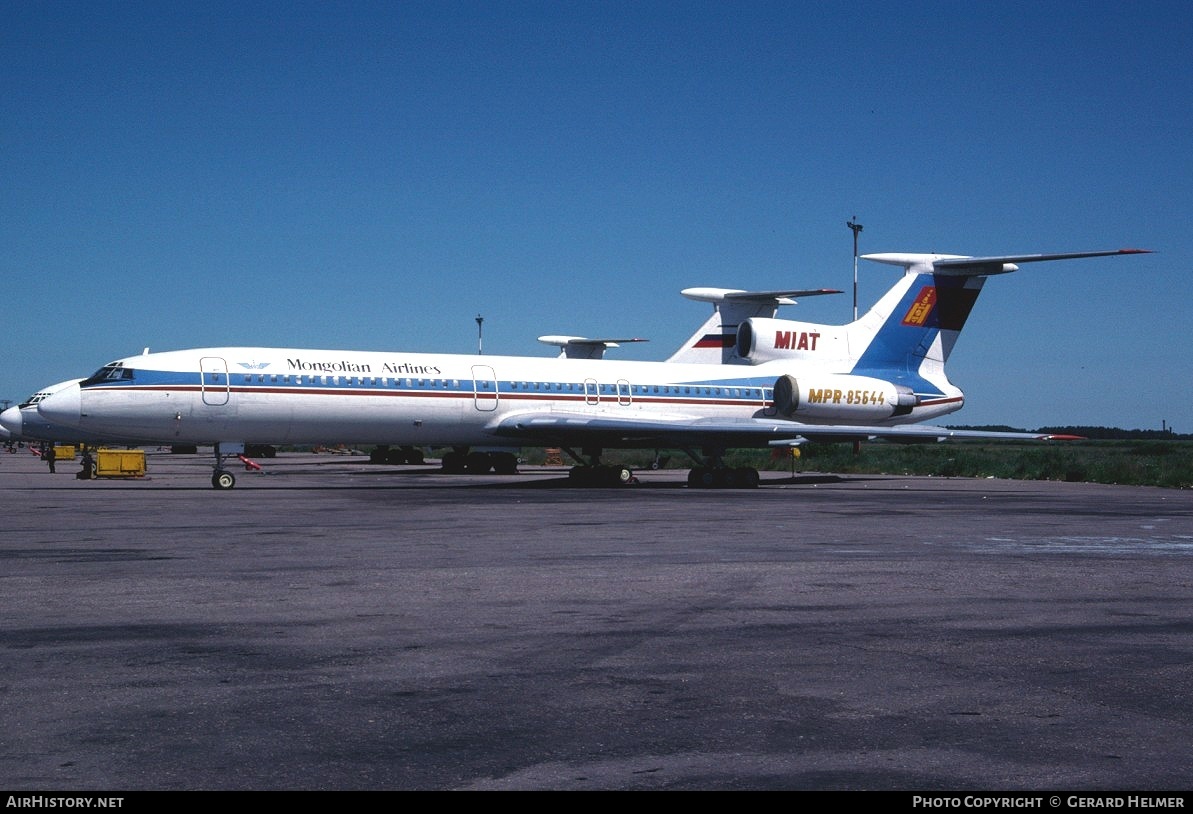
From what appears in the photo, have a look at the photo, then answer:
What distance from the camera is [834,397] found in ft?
118

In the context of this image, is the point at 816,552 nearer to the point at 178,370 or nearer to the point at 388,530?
the point at 388,530

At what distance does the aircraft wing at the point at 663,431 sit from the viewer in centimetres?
3281

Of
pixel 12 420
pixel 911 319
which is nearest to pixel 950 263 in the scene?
pixel 911 319

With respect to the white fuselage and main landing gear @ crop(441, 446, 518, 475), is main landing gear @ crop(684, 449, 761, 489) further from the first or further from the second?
main landing gear @ crop(441, 446, 518, 475)

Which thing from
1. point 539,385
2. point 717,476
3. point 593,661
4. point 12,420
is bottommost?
point 593,661

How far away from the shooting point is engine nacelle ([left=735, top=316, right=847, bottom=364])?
37625 mm

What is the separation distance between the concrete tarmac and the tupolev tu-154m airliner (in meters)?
13.5

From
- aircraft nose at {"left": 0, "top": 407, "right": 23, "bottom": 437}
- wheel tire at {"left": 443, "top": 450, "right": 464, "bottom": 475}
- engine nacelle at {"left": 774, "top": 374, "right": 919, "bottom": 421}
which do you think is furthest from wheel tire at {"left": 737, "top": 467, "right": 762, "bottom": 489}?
aircraft nose at {"left": 0, "top": 407, "right": 23, "bottom": 437}

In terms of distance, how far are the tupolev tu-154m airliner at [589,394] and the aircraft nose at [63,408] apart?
0.03 meters

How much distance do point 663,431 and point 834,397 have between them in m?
5.65

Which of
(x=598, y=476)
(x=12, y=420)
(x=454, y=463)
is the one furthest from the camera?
(x=454, y=463)

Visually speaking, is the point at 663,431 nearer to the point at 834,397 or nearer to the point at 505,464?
the point at 834,397

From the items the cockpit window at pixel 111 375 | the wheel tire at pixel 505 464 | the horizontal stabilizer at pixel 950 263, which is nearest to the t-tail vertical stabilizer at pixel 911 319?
the horizontal stabilizer at pixel 950 263

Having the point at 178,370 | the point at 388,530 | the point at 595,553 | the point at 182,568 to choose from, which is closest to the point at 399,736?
the point at 182,568
